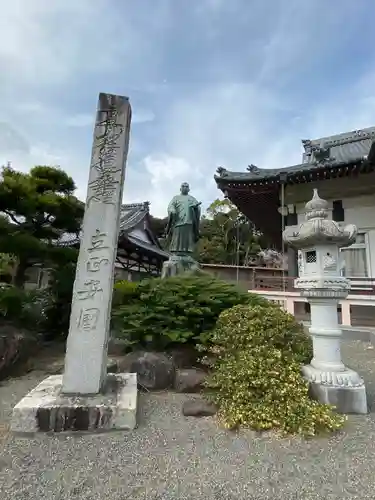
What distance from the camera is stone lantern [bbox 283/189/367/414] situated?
322cm

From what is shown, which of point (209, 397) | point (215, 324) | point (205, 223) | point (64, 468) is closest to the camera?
point (64, 468)

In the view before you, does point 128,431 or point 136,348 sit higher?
point 136,348

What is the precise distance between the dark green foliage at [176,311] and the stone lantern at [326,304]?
1.19 m

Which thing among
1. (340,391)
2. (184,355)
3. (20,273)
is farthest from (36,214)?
(340,391)

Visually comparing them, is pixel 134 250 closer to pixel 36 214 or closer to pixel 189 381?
pixel 36 214

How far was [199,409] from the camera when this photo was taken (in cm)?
319

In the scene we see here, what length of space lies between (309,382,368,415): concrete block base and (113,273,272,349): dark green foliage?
4.97 feet

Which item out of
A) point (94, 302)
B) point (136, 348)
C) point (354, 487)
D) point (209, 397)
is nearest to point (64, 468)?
point (94, 302)

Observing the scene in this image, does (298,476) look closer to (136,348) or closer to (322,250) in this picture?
(322,250)

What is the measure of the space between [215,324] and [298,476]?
2270mm

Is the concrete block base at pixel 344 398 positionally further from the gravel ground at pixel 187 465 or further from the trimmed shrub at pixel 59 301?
the trimmed shrub at pixel 59 301

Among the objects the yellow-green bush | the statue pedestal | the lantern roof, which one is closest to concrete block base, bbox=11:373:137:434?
the yellow-green bush

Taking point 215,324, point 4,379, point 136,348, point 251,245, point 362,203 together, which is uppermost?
point 251,245

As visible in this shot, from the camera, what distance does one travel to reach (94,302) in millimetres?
3102
